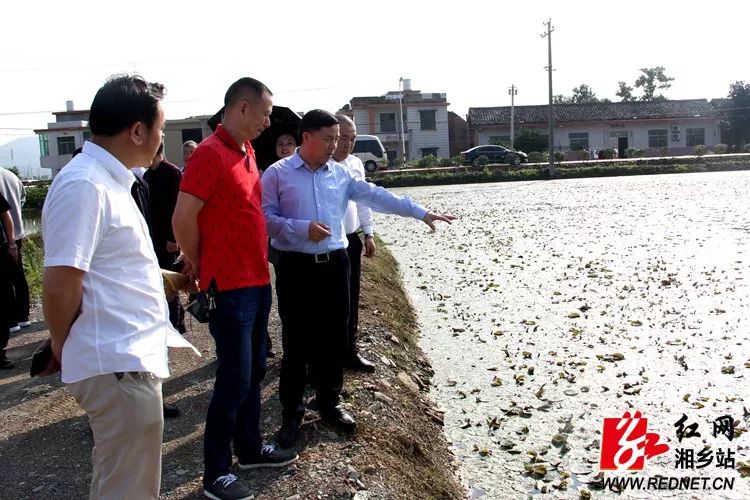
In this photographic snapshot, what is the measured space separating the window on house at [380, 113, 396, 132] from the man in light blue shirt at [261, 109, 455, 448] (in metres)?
56.5

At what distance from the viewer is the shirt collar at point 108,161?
2.33m

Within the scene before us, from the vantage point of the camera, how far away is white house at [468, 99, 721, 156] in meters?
60.3

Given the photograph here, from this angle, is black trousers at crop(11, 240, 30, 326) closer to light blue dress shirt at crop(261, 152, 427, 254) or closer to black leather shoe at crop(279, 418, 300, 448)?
light blue dress shirt at crop(261, 152, 427, 254)

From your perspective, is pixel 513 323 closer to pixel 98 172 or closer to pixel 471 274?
pixel 471 274

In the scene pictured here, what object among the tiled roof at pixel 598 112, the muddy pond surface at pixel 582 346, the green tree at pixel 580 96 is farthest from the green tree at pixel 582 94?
the muddy pond surface at pixel 582 346

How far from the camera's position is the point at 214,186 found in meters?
3.15

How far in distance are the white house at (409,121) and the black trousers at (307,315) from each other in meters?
55.9

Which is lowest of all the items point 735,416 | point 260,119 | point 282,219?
point 735,416

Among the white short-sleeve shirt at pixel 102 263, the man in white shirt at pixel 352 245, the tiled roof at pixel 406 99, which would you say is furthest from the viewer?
the tiled roof at pixel 406 99

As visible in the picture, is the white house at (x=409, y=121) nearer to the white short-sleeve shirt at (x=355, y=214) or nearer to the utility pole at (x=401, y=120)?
the utility pole at (x=401, y=120)

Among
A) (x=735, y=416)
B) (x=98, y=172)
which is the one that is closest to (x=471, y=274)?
(x=735, y=416)

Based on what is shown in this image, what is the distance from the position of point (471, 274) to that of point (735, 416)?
20.4 ft

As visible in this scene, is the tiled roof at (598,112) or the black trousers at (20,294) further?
the tiled roof at (598,112)

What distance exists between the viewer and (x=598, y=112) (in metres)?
61.3
